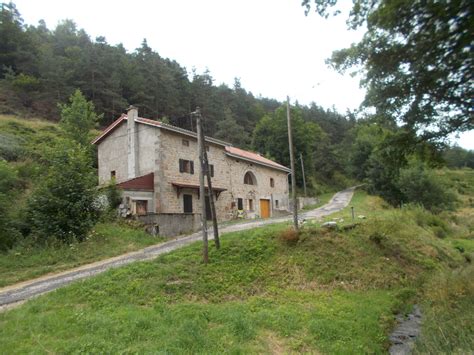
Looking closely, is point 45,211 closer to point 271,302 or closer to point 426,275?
point 271,302

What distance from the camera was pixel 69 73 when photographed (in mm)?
→ 40906

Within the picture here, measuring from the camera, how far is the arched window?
29688 millimetres

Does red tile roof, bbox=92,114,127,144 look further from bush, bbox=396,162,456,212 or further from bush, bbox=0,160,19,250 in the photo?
bush, bbox=396,162,456,212

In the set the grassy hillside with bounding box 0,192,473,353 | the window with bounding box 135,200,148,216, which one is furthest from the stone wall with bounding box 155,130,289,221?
the grassy hillside with bounding box 0,192,473,353

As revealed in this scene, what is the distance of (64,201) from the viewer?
1470 cm

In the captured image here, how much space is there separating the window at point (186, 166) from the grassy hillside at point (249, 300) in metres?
9.83

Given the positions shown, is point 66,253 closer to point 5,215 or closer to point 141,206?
point 5,215

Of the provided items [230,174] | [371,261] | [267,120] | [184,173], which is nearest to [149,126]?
[184,173]

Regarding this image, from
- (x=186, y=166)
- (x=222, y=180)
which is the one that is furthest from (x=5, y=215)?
(x=222, y=180)

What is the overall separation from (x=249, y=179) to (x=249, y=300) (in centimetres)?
2178

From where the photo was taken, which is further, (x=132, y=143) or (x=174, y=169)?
(x=132, y=143)

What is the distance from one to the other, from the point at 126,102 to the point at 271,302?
39.5 metres

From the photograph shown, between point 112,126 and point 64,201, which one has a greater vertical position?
point 112,126

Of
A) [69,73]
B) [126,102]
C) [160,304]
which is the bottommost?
[160,304]
